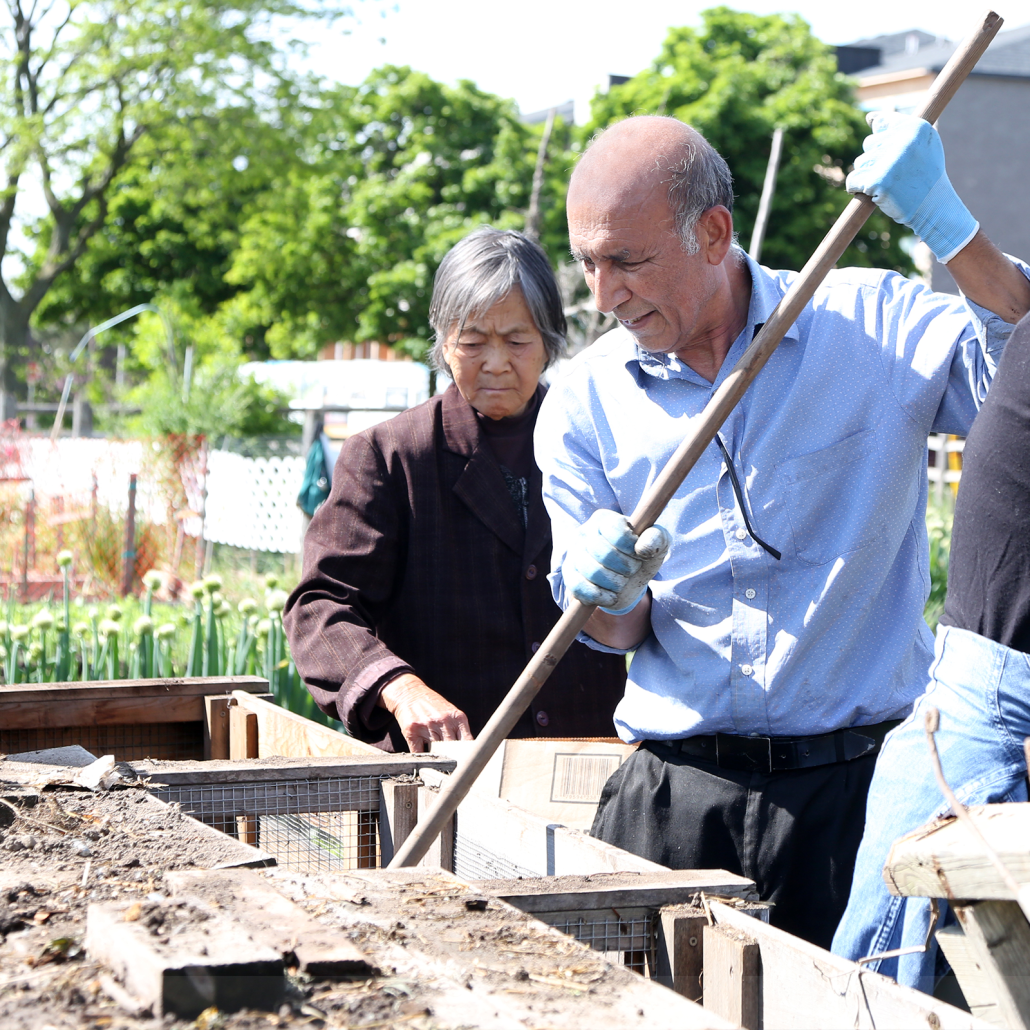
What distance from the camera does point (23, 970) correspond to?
1.16 m

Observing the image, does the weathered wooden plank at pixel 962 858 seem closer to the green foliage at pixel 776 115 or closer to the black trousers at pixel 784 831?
the black trousers at pixel 784 831

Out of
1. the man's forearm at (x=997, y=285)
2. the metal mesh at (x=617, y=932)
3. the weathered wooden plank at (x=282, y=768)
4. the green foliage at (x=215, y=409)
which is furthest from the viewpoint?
the green foliage at (x=215, y=409)

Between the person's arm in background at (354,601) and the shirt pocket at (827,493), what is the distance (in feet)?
2.75

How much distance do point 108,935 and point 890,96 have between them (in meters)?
38.8

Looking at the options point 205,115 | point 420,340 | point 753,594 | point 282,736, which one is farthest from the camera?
point 420,340

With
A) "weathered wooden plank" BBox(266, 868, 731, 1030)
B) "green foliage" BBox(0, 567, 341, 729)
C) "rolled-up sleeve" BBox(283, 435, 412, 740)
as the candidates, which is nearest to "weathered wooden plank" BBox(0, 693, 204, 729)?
"rolled-up sleeve" BBox(283, 435, 412, 740)

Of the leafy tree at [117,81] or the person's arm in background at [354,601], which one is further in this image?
the leafy tree at [117,81]

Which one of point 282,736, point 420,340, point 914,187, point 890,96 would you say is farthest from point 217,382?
point 890,96

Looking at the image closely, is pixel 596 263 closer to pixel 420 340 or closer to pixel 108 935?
pixel 108 935

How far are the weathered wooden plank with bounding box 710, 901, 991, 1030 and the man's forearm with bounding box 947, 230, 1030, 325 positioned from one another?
1.02 metres

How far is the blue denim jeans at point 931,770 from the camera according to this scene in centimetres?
167

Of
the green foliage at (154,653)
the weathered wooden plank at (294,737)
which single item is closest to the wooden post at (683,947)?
the weathered wooden plank at (294,737)

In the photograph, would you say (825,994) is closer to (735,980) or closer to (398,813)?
(735,980)

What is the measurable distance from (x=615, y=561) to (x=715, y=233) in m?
0.63
